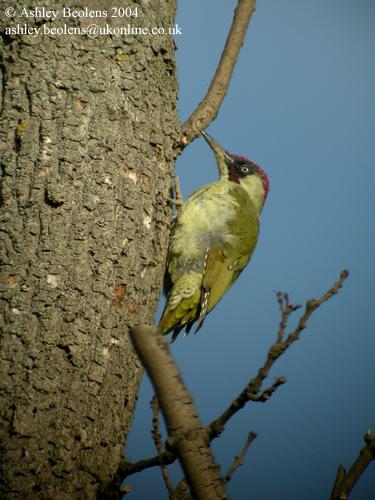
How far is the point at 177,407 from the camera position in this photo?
3.82 feet

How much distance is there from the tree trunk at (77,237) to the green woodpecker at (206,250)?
3.88 ft

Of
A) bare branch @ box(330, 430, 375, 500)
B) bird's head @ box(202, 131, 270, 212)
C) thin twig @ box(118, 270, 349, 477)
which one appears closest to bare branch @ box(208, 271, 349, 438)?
thin twig @ box(118, 270, 349, 477)

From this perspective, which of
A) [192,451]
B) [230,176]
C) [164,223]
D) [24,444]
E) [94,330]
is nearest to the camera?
[192,451]

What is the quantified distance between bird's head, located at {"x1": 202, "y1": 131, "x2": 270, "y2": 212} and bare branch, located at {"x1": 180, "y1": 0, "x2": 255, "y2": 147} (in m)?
1.46

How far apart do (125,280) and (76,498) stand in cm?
67

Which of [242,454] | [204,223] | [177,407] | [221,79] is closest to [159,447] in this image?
[242,454]

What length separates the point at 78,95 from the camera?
7.25 ft

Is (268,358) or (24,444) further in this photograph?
(24,444)

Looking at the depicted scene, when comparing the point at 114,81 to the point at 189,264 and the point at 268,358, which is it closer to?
the point at 268,358

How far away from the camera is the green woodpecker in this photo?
3611mm

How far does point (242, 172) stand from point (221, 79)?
1.58 m

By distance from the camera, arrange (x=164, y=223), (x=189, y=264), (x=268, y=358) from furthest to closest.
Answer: (x=189, y=264) → (x=164, y=223) → (x=268, y=358)

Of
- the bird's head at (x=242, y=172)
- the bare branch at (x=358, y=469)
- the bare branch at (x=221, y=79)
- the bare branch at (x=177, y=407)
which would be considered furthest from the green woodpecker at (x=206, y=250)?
the bare branch at (x=177, y=407)

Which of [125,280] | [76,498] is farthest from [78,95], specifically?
[76,498]
